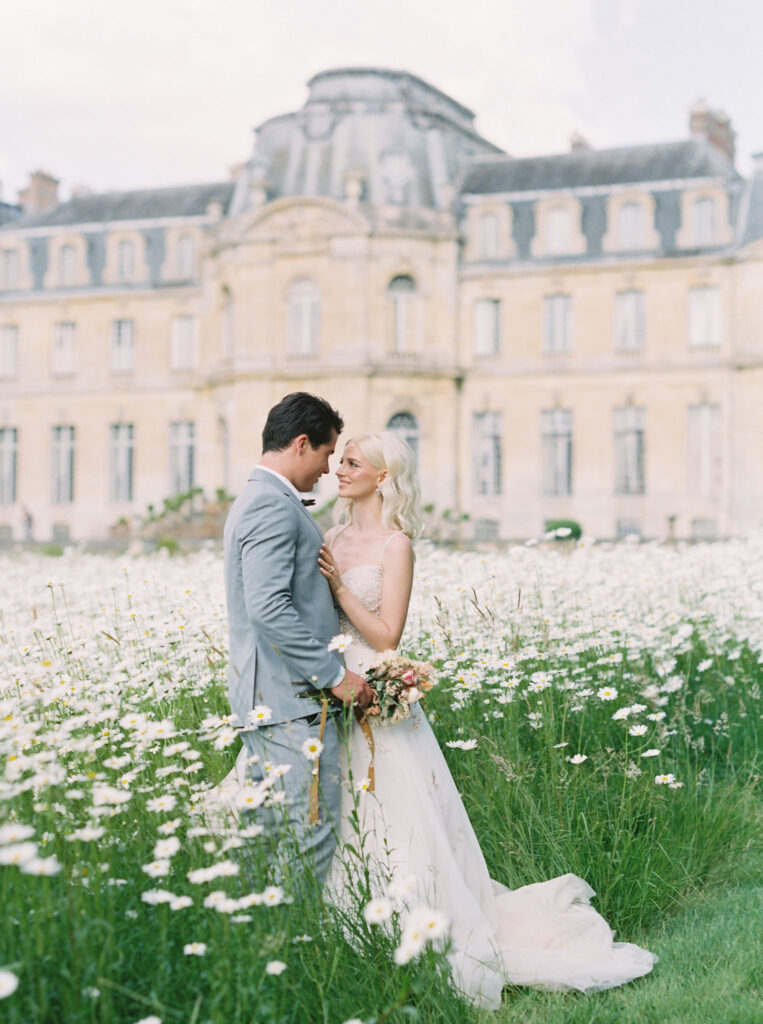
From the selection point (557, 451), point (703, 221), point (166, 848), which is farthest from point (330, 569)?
point (703, 221)

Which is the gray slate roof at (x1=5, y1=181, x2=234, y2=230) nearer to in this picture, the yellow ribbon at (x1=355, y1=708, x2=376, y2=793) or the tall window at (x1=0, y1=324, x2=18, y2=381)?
the tall window at (x1=0, y1=324, x2=18, y2=381)

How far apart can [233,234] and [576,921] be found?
27969 millimetres

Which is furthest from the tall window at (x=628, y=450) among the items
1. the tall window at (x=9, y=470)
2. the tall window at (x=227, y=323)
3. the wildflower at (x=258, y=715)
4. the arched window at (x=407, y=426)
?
the wildflower at (x=258, y=715)

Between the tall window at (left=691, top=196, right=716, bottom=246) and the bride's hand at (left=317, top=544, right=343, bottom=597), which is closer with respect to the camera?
the bride's hand at (left=317, top=544, right=343, bottom=597)

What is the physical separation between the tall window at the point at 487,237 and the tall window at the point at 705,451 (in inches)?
268

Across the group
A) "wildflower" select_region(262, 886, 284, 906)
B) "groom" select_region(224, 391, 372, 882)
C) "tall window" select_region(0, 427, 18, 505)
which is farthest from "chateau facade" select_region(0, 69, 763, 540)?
"wildflower" select_region(262, 886, 284, 906)

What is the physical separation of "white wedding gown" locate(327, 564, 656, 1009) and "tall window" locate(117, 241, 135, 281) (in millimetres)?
31908

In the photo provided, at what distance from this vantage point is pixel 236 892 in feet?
10.1

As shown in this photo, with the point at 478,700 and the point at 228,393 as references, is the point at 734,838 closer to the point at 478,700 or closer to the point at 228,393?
the point at 478,700

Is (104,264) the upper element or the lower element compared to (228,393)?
upper

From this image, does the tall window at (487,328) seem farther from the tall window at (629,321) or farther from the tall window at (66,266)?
the tall window at (66,266)

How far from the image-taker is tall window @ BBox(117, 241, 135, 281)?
34156 mm

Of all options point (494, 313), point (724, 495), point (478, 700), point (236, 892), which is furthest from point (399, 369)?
point (236, 892)

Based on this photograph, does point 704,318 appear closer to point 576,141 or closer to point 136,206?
point 576,141
